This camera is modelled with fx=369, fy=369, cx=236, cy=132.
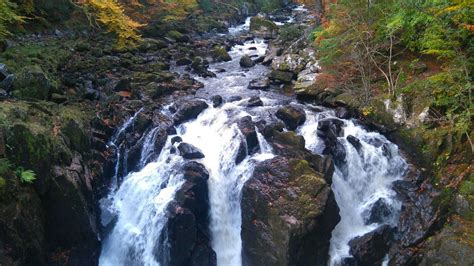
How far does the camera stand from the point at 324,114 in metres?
15.8

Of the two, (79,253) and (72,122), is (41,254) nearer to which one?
(79,253)

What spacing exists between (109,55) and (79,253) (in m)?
14.2

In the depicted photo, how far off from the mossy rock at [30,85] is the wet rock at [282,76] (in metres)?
11.3

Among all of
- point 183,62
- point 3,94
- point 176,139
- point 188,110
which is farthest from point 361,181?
point 183,62

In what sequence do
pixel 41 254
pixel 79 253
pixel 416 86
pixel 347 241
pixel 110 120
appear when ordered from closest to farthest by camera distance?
1. pixel 41 254
2. pixel 79 253
3. pixel 347 241
4. pixel 416 86
5. pixel 110 120

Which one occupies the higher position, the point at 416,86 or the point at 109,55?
the point at 416,86

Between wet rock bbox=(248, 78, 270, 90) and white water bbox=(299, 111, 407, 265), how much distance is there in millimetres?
5548

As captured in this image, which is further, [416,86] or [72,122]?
[416,86]

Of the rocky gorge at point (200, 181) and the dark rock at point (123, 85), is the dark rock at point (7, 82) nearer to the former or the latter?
the rocky gorge at point (200, 181)

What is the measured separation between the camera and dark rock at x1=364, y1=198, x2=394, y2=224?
482 inches

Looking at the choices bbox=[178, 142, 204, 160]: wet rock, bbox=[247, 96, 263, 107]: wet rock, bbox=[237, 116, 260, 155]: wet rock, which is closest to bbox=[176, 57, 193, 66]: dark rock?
bbox=[247, 96, 263, 107]: wet rock

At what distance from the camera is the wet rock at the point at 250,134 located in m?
13.4

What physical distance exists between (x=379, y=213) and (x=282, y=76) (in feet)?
32.5

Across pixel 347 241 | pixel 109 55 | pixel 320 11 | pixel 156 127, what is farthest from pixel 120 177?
pixel 320 11
